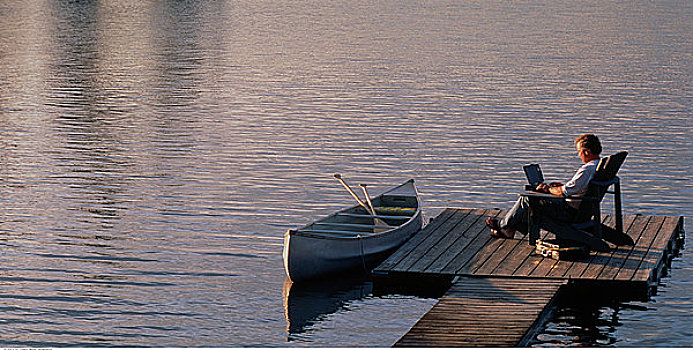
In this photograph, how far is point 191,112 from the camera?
109 ft

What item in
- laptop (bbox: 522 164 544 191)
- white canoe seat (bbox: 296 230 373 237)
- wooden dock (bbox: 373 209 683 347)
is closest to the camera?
wooden dock (bbox: 373 209 683 347)

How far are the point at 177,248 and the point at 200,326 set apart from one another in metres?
3.98

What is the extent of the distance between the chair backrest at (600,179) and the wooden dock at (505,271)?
73 cm

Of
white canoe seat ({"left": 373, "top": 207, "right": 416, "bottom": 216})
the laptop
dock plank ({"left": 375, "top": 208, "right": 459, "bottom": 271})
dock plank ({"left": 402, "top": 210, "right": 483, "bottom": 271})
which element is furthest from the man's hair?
white canoe seat ({"left": 373, "top": 207, "right": 416, "bottom": 216})

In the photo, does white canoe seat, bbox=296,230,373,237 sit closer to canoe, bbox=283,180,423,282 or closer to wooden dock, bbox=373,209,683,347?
canoe, bbox=283,180,423,282

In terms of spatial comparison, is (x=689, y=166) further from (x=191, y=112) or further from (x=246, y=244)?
(x=191, y=112)

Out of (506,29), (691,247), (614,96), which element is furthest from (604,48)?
(691,247)

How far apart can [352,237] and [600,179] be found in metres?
3.56

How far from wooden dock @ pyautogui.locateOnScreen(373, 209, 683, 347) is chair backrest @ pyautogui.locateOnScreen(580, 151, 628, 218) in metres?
0.73

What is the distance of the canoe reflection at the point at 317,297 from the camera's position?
13.8 m

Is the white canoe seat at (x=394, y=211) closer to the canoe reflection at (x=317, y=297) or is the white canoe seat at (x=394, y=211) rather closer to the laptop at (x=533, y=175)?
the canoe reflection at (x=317, y=297)

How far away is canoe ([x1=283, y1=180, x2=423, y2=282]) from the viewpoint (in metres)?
14.8

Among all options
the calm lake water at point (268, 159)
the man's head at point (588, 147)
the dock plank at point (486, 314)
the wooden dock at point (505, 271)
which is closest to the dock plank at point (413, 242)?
the wooden dock at point (505, 271)

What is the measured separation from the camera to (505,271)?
1435 centimetres
